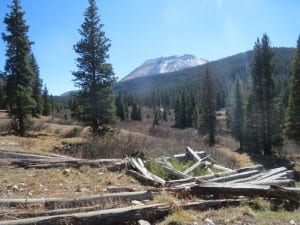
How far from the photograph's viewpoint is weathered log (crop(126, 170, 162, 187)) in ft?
31.9

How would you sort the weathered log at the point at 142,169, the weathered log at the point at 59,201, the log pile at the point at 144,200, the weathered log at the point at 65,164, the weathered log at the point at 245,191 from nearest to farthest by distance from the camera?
the log pile at the point at 144,200 → the weathered log at the point at 59,201 → the weathered log at the point at 245,191 → the weathered log at the point at 142,169 → the weathered log at the point at 65,164

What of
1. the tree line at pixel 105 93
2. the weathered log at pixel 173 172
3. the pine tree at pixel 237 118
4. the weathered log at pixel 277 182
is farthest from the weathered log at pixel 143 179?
the pine tree at pixel 237 118

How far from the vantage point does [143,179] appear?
10422 millimetres

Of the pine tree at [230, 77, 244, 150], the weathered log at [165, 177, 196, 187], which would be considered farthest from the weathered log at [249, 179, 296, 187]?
the pine tree at [230, 77, 244, 150]

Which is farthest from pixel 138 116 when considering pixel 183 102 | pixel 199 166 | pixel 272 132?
pixel 199 166

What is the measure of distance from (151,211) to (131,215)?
45cm

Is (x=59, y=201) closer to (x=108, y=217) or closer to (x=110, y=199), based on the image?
(x=110, y=199)

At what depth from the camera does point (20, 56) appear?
33.6 metres

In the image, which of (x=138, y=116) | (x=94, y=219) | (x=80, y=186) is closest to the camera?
(x=94, y=219)

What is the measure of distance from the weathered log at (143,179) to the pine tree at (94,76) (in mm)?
17681

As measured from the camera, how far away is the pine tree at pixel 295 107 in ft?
117

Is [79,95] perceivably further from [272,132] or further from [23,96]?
[272,132]

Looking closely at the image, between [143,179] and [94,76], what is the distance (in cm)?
2005

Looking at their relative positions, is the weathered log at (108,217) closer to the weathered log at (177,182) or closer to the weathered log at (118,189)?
the weathered log at (118,189)
